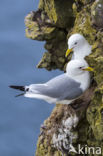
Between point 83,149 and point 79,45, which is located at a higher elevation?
point 79,45

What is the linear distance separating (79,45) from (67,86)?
257mm

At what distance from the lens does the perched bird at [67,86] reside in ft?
7.23

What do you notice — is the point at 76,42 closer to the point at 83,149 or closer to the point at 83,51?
the point at 83,51

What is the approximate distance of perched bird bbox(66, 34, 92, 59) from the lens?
7.59 ft

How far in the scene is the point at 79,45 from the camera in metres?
2.35

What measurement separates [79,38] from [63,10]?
0.43 metres

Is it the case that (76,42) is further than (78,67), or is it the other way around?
(76,42)

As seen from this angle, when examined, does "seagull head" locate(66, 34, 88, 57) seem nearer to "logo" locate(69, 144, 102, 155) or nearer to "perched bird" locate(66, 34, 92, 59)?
"perched bird" locate(66, 34, 92, 59)

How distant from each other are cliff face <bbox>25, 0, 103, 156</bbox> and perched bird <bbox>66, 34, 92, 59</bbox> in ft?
0.15

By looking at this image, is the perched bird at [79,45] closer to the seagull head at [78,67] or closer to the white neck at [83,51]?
the white neck at [83,51]

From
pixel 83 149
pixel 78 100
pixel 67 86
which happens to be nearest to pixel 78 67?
pixel 67 86

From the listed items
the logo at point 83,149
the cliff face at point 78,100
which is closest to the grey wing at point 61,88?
the cliff face at point 78,100

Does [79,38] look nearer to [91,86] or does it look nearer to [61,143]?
[91,86]

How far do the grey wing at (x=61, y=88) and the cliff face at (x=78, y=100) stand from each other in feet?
0.34
